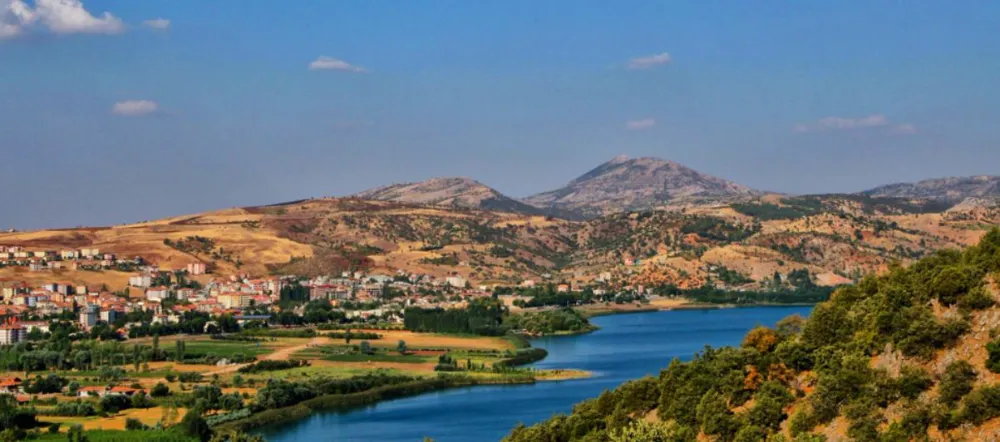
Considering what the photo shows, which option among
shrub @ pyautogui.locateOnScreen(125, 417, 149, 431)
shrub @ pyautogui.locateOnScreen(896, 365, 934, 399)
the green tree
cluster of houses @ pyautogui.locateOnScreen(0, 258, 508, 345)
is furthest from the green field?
cluster of houses @ pyautogui.locateOnScreen(0, 258, 508, 345)

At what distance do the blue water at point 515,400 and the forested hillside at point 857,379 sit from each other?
1676 cm

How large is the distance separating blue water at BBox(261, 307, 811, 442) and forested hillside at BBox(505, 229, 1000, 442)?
16.8 m

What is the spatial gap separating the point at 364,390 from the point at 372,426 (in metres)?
8.51

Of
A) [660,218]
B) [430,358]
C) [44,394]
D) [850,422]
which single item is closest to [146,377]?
[44,394]

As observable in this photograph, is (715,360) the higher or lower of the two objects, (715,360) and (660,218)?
the lower

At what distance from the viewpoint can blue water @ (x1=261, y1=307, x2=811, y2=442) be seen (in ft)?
153

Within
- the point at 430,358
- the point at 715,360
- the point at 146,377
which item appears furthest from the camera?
the point at 430,358

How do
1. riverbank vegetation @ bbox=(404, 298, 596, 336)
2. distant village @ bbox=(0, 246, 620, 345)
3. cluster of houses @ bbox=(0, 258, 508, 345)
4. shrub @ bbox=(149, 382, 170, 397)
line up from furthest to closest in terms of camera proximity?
cluster of houses @ bbox=(0, 258, 508, 345)
distant village @ bbox=(0, 246, 620, 345)
riverbank vegetation @ bbox=(404, 298, 596, 336)
shrub @ bbox=(149, 382, 170, 397)

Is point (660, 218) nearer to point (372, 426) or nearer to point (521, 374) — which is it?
point (521, 374)

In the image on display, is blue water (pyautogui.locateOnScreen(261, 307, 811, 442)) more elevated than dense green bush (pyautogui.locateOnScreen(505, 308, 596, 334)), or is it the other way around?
dense green bush (pyautogui.locateOnScreen(505, 308, 596, 334))

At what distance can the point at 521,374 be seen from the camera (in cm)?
6178

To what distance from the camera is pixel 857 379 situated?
74.2 ft

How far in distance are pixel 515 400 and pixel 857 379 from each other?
32.2m

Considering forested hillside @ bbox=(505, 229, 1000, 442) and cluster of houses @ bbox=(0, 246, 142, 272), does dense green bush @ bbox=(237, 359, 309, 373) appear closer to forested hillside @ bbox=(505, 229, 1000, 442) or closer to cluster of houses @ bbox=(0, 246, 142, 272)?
forested hillside @ bbox=(505, 229, 1000, 442)
